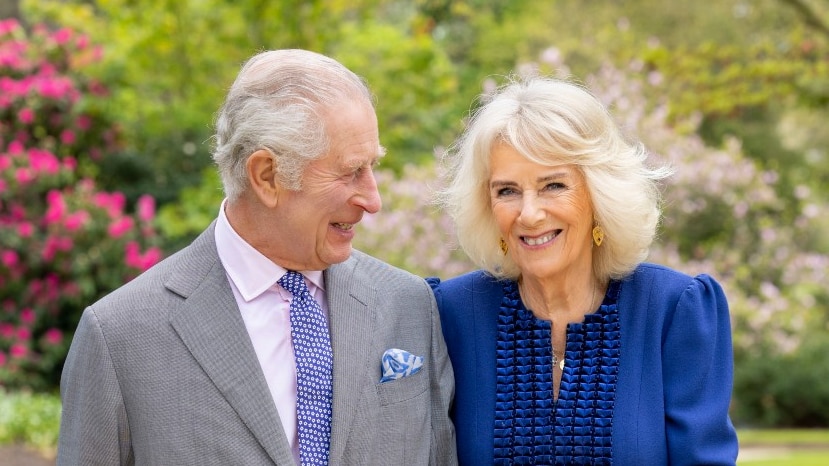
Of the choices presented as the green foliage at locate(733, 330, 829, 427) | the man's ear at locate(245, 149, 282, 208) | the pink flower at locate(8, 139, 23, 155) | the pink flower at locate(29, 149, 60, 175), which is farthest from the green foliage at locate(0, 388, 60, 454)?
the green foliage at locate(733, 330, 829, 427)

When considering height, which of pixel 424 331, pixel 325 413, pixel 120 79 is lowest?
pixel 325 413

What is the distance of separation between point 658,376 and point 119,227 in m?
6.96

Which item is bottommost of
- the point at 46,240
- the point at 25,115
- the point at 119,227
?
the point at 46,240

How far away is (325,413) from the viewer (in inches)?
107

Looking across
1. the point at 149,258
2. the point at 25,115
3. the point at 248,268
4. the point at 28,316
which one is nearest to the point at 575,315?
the point at 248,268

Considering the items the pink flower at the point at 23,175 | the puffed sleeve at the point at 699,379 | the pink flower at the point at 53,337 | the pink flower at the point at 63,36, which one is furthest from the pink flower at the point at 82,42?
the puffed sleeve at the point at 699,379

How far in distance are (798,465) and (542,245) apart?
6441 millimetres

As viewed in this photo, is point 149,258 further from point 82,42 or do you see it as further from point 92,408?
point 92,408

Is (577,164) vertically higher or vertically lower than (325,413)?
higher

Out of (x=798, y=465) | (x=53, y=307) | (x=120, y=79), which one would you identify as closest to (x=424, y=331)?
(x=798, y=465)

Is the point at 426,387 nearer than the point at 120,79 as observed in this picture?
Yes

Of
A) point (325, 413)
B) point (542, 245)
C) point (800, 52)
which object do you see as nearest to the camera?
point (325, 413)

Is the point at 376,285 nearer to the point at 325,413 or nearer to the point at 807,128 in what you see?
the point at 325,413

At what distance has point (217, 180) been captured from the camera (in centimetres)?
917
